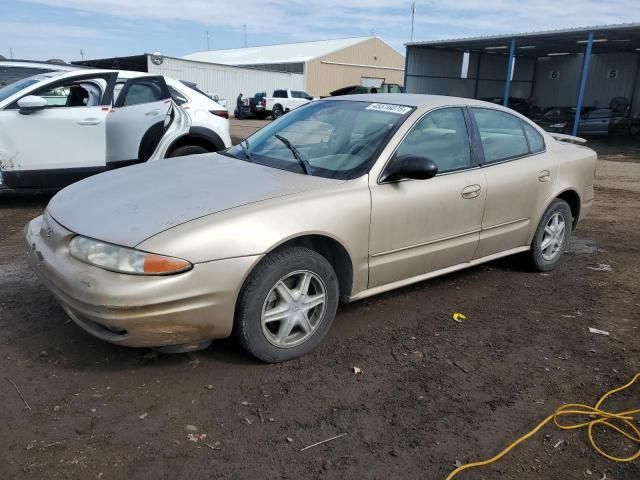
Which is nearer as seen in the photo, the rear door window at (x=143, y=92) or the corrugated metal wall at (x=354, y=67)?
the rear door window at (x=143, y=92)

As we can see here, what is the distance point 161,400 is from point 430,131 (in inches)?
99.4

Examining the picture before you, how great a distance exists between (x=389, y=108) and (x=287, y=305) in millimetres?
A: 1723

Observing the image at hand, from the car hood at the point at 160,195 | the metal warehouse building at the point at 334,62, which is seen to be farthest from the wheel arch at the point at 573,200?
the metal warehouse building at the point at 334,62

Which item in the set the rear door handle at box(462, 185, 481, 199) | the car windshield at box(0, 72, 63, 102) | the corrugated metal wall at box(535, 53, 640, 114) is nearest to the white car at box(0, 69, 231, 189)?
the car windshield at box(0, 72, 63, 102)

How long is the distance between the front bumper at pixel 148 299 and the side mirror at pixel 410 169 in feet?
3.70

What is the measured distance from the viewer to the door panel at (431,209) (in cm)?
346

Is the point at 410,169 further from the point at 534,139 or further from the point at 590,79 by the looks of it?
the point at 590,79

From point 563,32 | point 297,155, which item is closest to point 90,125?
point 297,155

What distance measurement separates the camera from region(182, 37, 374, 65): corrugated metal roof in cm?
4506

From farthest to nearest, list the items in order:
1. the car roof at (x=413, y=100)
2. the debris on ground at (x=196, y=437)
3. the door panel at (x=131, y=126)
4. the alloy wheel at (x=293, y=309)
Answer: the door panel at (x=131, y=126) < the car roof at (x=413, y=100) < the alloy wheel at (x=293, y=309) < the debris on ground at (x=196, y=437)

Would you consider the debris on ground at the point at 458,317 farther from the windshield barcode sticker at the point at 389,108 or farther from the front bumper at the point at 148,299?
the front bumper at the point at 148,299

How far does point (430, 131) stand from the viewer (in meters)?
3.81

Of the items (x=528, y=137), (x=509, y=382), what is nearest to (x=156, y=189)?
(x=509, y=382)

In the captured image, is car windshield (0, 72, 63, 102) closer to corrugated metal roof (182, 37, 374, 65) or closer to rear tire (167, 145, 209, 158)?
rear tire (167, 145, 209, 158)
